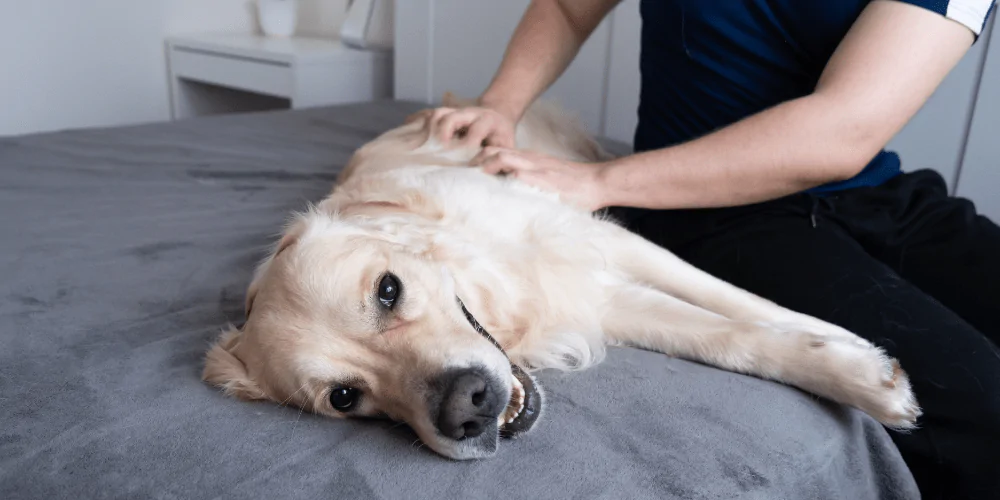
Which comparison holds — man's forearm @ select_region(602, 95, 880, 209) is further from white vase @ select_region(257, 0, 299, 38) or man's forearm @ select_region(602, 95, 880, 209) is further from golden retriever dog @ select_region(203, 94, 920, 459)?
white vase @ select_region(257, 0, 299, 38)

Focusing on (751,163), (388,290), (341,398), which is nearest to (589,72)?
(751,163)

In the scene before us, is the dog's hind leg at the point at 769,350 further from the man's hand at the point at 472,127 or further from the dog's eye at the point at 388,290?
the man's hand at the point at 472,127

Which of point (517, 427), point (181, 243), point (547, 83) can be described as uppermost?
point (547, 83)

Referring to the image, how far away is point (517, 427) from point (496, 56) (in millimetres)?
2621

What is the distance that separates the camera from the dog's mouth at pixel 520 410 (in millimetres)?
933

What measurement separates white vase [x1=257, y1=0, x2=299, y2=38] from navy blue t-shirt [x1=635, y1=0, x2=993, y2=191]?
3.00 metres

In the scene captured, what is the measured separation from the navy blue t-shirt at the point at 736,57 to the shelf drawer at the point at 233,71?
91.7 inches

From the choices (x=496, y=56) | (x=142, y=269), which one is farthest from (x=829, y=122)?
(x=496, y=56)

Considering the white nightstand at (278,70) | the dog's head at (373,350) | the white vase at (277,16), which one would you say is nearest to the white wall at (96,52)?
the white nightstand at (278,70)

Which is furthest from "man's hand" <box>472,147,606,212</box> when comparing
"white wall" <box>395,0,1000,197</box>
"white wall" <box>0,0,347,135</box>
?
"white wall" <box>0,0,347,135</box>

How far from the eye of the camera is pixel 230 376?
1.06 meters

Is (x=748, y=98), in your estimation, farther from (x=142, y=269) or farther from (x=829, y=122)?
(x=142, y=269)

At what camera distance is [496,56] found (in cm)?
333

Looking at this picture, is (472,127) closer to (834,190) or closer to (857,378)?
(834,190)
